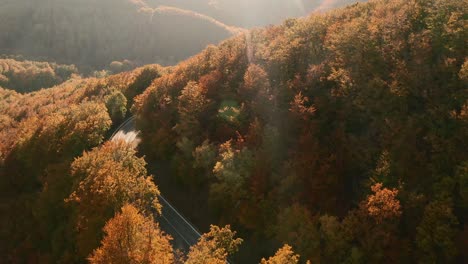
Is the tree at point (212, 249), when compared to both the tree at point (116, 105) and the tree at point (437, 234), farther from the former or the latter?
the tree at point (116, 105)

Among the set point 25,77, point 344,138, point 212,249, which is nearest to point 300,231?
point 212,249

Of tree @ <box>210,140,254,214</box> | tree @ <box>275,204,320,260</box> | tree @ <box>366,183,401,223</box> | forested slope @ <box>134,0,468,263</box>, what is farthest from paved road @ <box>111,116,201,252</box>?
tree @ <box>366,183,401,223</box>

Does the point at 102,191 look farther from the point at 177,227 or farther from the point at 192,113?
the point at 192,113

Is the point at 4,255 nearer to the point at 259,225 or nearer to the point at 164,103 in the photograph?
the point at 164,103

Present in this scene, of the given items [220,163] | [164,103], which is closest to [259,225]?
[220,163]

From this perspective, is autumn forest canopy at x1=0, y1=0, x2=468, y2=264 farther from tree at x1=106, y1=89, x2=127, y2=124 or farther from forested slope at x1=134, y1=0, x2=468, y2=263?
tree at x1=106, y1=89, x2=127, y2=124

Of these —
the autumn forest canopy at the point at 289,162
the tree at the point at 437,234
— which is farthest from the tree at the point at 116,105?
the tree at the point at 437,234
